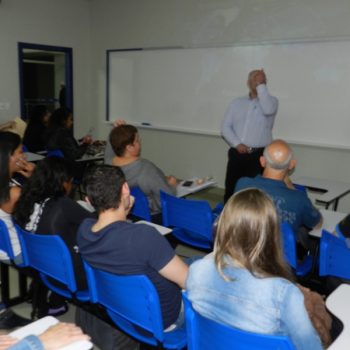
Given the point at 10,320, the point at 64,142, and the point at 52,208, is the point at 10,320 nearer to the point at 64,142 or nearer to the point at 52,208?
the point at 52,208

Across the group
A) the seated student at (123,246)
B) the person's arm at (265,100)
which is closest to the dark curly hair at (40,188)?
the seated student at (123,246)

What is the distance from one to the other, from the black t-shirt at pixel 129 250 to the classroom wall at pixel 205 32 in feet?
12.5

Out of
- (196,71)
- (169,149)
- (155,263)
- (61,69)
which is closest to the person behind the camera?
(155,263)

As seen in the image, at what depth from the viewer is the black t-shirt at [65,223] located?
6.84ft

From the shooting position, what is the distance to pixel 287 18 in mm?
4887

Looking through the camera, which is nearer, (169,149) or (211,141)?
(211,141)

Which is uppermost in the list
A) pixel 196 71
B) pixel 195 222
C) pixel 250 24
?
pixel 250 24

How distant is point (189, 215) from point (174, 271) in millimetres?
1083

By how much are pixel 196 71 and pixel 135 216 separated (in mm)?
3442

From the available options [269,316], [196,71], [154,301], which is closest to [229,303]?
[269,316]

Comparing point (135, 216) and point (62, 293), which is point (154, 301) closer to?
point (62, 293)

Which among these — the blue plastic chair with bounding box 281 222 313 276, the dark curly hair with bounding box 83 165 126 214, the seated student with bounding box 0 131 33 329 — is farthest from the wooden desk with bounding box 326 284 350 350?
the seated student with bounding box 0 131 33 329

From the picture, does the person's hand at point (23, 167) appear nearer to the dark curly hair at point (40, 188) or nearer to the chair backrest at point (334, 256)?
the dark curly hair at point (40, 188)

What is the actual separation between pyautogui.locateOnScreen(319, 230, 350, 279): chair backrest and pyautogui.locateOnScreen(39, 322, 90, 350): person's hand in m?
1.34
